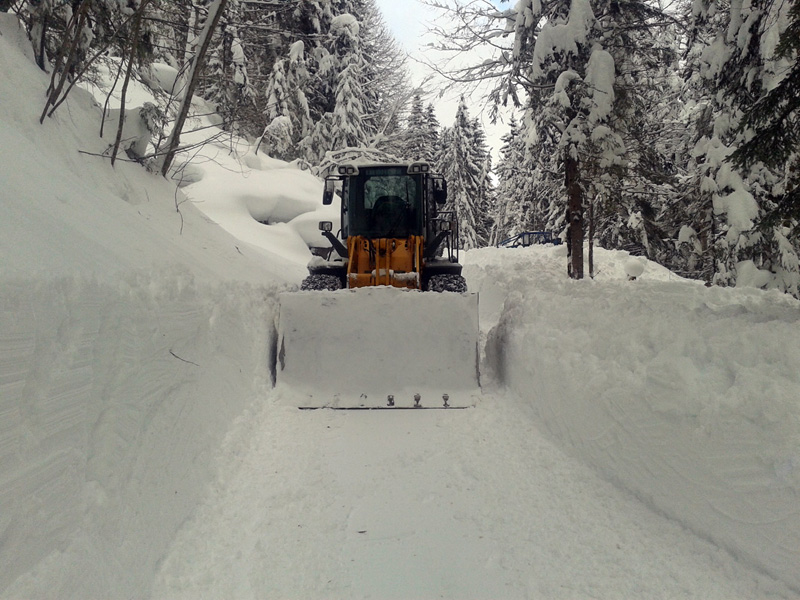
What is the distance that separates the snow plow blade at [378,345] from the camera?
5.62 metres

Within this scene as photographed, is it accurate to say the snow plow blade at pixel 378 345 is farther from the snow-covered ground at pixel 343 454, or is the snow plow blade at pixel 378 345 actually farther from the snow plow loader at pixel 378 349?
the snow-covered ground at pixel 343 454

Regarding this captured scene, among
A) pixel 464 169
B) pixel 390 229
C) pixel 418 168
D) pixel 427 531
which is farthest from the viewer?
pixel 464 169

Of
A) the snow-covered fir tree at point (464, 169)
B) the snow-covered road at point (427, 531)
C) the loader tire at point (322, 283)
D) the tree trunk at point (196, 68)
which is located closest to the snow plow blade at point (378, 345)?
the snow-covered road at point (427, 531)

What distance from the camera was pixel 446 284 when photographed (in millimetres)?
7109

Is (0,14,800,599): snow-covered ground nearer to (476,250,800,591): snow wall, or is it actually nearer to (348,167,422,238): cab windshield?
(476,250,800,591): snow wall

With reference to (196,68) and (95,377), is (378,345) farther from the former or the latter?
(196,68)

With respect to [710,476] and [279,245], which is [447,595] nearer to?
[710,476]

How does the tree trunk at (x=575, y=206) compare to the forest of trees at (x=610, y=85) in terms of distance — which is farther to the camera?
the tree trunk at (x=575, y=206)

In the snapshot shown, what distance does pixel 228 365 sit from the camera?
15.8 feet

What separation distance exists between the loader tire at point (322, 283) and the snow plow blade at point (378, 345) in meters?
1.30

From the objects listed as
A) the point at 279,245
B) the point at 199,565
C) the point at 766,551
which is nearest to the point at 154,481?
the point at 199,565

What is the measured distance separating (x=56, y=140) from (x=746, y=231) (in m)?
11.5

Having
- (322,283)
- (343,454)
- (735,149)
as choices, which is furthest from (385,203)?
(735,149)

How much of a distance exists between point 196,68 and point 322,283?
399 centimetres
